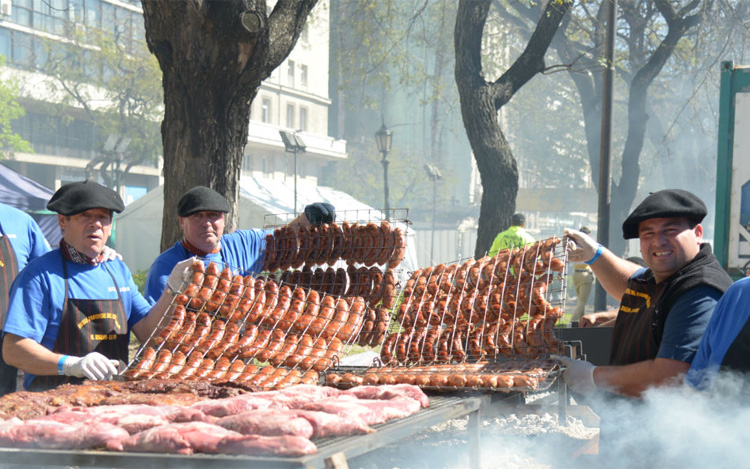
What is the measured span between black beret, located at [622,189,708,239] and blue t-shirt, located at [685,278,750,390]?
552mm

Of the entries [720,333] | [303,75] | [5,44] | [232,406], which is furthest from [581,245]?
[303,75]

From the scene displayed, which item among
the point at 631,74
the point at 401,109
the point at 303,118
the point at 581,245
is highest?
the point at 401,109

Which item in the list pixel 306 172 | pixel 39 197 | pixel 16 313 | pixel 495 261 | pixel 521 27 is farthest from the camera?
pixel 306 172

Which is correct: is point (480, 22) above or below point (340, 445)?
above

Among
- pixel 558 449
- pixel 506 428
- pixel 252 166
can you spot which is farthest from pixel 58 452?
pixel 252 166

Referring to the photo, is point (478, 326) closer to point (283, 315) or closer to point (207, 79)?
point (283, 315)

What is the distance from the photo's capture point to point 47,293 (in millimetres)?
4262

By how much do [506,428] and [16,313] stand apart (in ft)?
14.9

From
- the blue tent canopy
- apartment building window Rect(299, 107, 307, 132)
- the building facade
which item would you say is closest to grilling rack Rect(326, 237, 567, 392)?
the blue tent canopy

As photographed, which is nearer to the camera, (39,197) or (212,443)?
(212,443)

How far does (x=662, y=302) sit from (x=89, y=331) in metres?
3.13

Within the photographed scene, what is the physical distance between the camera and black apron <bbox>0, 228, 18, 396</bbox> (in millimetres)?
5460

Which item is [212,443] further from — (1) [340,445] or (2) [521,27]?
(2) [521,27]

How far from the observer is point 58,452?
2.81 m
